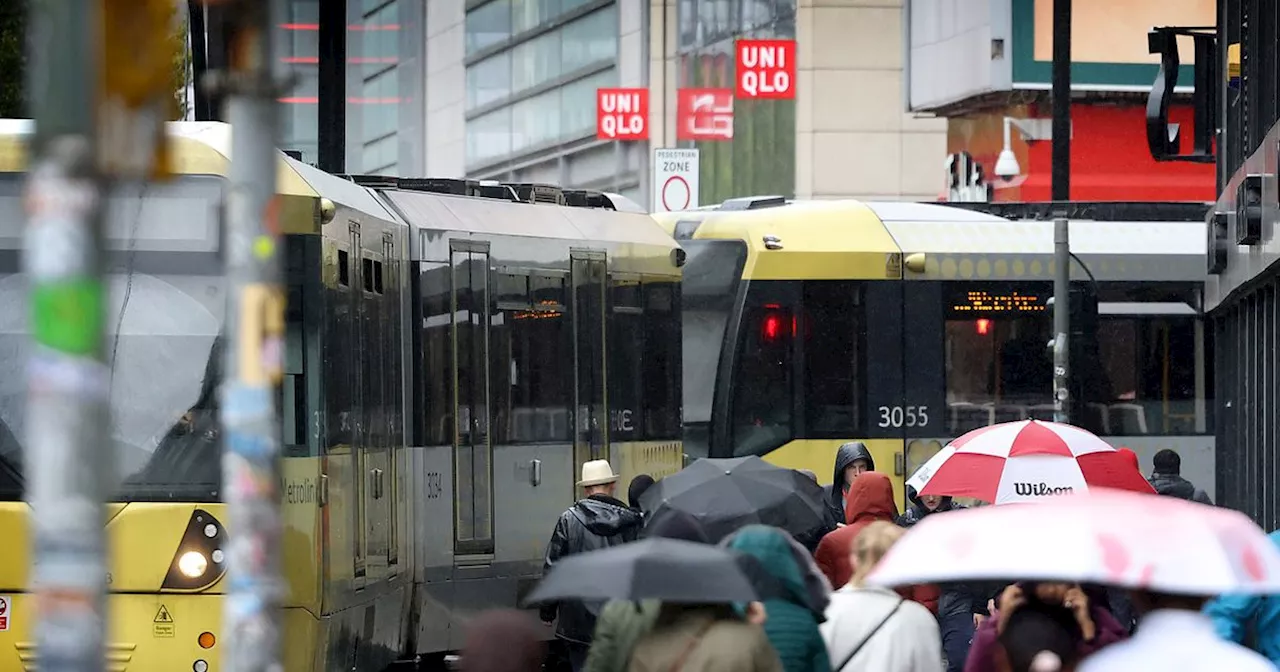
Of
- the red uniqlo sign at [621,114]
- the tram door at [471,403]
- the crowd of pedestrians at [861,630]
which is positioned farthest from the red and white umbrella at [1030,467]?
the red uniqlo sign at [621,114]

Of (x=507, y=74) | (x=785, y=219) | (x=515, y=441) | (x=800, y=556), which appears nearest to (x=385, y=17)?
(x=507, y=74)

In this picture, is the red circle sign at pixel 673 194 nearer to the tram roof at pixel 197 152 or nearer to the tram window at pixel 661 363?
the tram window at pixel 661 363

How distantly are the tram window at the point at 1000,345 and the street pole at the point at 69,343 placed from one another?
17.9 metres

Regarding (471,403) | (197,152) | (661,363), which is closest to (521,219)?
(471,403)

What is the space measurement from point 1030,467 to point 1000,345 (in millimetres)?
10405

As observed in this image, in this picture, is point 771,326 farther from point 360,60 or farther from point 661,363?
point 360,60

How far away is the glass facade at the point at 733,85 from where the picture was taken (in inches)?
1778

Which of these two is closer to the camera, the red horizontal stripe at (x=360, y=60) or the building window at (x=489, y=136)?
the building window at (x=489, y=136)

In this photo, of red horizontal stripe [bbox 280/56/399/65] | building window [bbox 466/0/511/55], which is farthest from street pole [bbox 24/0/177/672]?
red horizontal stripe [bbox 280/56/399/65]

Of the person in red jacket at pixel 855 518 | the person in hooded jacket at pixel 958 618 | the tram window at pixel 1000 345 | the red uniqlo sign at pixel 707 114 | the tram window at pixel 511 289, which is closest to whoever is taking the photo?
the person in red jacket at pixel 855 518

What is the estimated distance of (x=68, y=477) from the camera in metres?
3.71

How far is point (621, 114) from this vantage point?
136 ft

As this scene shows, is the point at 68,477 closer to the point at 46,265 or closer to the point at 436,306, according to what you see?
the point at 46,265

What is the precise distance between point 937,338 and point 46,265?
59.0ft
